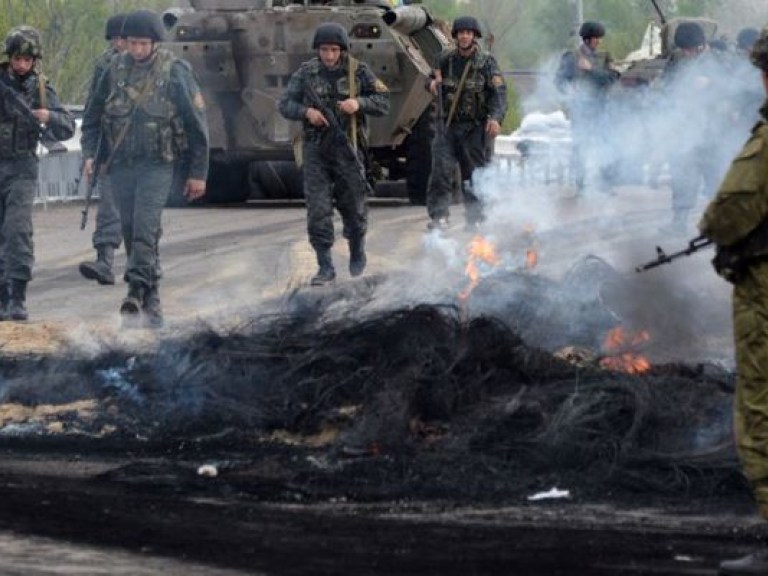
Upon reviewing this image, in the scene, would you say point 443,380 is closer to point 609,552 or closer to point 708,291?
point 609,552

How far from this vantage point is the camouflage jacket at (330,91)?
14781 mm

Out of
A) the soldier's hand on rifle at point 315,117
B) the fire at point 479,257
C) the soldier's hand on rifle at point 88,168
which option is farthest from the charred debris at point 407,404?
the soldier's hand on rifle at point 315,117

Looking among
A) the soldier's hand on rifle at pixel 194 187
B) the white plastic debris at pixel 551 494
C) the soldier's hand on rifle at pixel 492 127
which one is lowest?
the white plastic debris at pixel 551 494

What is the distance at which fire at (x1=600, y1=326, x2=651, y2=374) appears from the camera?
9.52 meters

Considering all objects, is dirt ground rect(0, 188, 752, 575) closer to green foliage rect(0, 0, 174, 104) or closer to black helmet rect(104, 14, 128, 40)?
black helmet rect(104, 14, 128, 40)

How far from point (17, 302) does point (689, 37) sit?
607cm

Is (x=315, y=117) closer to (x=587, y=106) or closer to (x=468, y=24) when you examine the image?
(x=468, y=24)

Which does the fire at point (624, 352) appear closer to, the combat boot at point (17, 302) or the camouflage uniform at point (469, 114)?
the combat boot at point (17, 302)

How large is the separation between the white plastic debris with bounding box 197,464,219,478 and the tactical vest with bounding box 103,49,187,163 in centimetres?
438

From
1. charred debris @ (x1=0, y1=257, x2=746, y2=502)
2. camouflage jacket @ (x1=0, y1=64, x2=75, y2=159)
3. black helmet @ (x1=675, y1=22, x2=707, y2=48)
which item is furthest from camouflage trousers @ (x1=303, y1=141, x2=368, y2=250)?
charred debris @ (x1=0, y1=257, x2=746, y2=502)

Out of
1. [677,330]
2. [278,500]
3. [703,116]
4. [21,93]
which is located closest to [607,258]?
[703,116]

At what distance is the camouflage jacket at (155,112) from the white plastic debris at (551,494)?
5.35 m

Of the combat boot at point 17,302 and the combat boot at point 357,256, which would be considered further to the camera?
the combat boot at point 357,256

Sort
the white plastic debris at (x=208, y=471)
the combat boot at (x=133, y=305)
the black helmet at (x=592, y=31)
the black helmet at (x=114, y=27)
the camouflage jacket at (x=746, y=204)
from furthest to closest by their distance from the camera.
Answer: the black helmet at (x=592, y=31) → the black helmet at (x=114, y=27) → the combat boot at (x=133, y=305) → the white plastic debris at (x=208, y=471) → the camouflage jacket at (x=746, y=204)
